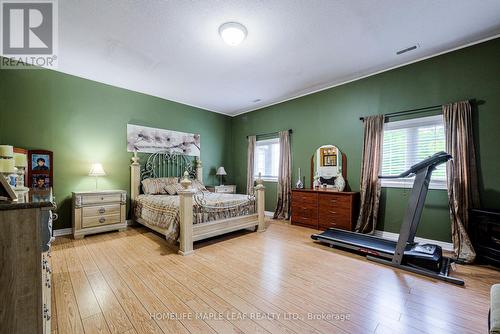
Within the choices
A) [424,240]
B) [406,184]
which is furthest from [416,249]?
[406,184]

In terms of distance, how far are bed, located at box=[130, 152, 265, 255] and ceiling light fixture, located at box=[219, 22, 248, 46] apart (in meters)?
1.81

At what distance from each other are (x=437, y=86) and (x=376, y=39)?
51.8 inches

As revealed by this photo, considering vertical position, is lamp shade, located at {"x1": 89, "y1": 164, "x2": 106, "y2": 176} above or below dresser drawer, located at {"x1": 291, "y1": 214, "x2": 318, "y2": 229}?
above

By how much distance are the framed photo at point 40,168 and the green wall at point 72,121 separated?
0.08m

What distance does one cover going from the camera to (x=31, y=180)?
10.9ft

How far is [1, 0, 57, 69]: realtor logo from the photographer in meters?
2.24

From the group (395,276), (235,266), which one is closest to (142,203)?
(235,266)

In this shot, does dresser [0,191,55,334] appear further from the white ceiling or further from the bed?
the white ceiling

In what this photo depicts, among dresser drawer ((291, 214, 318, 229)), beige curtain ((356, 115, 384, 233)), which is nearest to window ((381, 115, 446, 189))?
beige curtain ((356, 115, 384, 233))

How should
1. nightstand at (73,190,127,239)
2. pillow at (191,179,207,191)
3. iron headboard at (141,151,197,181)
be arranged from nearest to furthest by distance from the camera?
nightstand at (73,190,127,239) < iron headboard at (141,151,197,181) < pillow at (191,179,207,191)

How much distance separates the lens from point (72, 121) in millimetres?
3748

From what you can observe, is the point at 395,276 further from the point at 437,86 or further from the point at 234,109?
the point at 234,109

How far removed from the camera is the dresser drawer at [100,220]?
3506 mm

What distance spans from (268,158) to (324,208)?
2.08 meters
